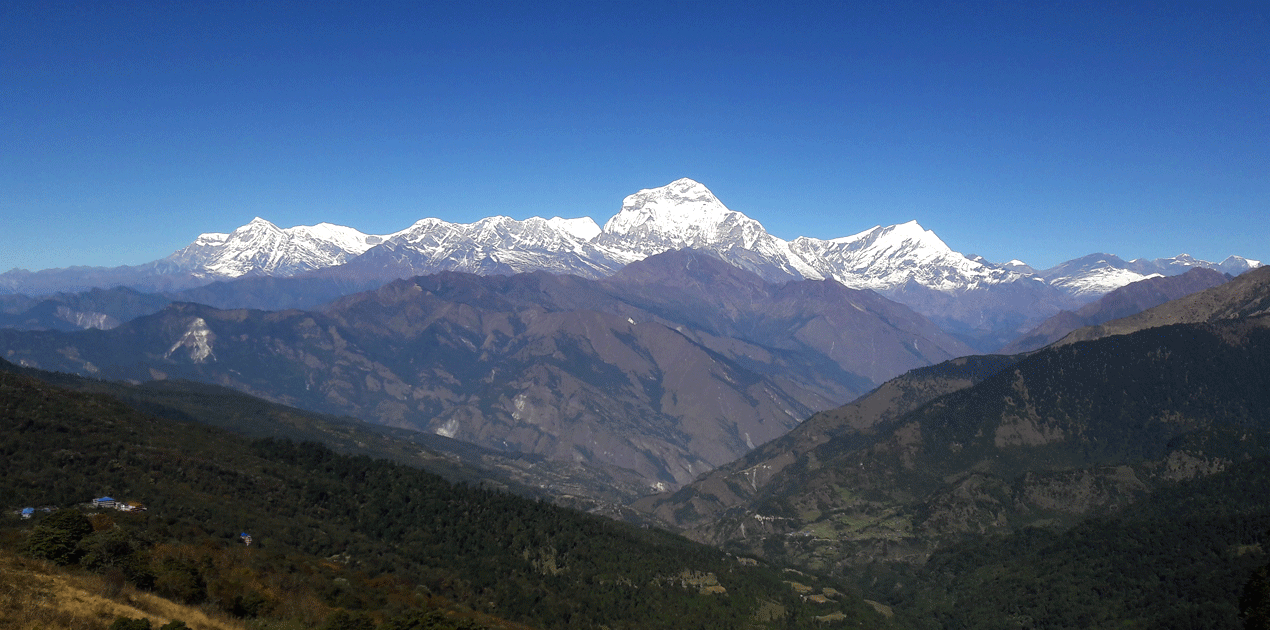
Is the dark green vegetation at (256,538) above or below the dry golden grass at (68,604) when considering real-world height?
below

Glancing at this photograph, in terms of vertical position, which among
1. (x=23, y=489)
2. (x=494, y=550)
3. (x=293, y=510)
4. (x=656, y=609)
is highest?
(x=23, y=489)

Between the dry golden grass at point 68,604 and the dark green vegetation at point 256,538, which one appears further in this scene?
the dark green vegetation at point 256,538

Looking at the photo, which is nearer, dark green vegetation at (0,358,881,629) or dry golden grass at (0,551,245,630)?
dry golden grass at (0,551,245,630)

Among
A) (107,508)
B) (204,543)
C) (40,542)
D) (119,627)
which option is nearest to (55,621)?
(119,627)

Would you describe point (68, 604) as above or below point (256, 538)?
above

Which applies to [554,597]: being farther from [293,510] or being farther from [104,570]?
[104,570]

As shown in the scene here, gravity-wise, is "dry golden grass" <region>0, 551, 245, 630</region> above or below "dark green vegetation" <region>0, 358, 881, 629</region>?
above

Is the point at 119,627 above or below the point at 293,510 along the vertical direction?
above

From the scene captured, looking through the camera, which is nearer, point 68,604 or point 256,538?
point 68,604
